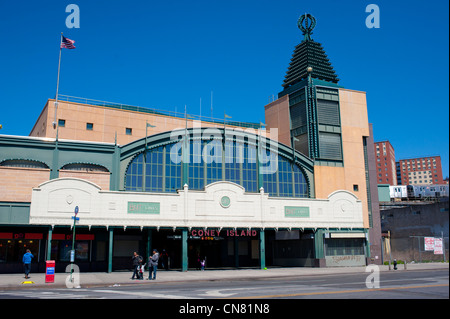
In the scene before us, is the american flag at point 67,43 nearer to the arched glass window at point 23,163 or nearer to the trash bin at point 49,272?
the arched glass window at point 23,163

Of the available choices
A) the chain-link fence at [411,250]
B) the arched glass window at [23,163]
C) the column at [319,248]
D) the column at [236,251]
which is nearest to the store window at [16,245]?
the arched glass window at [23,163]

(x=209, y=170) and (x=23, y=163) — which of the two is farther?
(x=209, y=170)

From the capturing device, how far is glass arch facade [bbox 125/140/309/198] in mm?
39562

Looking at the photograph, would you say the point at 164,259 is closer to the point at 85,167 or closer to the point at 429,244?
the point at 85,167

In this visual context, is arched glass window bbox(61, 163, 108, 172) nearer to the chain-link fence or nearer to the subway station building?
the subway station building

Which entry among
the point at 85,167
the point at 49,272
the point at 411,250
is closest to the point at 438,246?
the point at 411,250

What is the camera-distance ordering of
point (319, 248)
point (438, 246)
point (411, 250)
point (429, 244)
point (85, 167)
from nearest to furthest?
point (85, 167) → point (429, 244) → point (438, 246) → point (319, 248) → point (411, 250)

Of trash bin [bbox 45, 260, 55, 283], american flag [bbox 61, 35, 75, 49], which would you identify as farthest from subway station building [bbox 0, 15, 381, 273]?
trash bin [bbox 45, 260, 55, 283]

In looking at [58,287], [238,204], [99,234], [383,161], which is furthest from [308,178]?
[383,161]

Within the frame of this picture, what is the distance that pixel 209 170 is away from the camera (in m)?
41.8

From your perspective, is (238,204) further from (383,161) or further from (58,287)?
Answer: (383,161)

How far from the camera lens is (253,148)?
44.2m

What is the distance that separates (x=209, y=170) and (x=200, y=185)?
182cm

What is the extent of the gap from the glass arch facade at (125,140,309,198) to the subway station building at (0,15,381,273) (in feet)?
0.33
